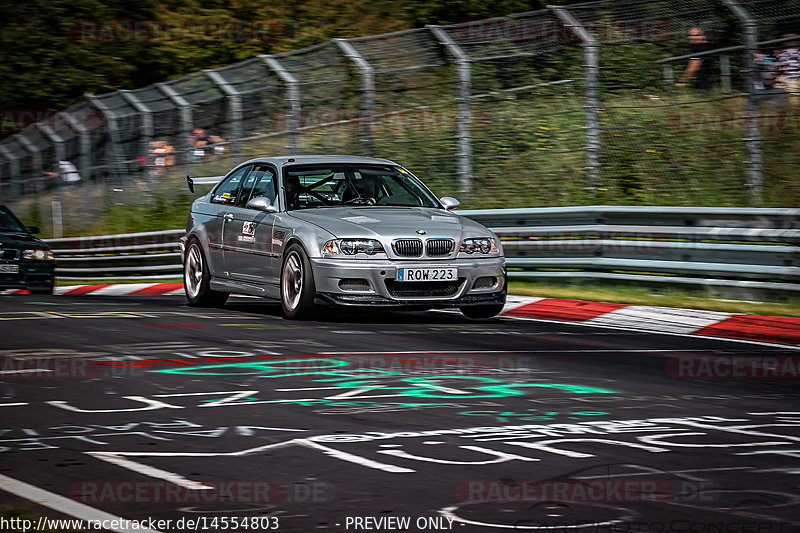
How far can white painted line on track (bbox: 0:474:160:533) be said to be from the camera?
Answer: 454 cm

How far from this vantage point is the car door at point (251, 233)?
40.8ft

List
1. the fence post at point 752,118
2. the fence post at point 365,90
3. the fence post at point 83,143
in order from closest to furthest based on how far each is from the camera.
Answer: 1. the fence post at point 752,118
2. the fence post at point 365,90
3. the fence post at point 83,143

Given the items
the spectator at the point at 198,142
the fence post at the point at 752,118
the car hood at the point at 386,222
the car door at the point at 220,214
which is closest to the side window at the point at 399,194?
the car hood at the point at 386,222

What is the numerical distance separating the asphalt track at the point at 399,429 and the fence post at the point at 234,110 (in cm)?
1036

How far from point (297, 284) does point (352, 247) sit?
712mm

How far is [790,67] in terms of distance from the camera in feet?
48.5

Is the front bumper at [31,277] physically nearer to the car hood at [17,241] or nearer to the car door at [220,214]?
the car hood at [17,241]

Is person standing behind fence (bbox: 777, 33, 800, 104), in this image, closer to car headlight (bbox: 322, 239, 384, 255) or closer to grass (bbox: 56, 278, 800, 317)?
grass (bbox: 56, 278, 800, 317)

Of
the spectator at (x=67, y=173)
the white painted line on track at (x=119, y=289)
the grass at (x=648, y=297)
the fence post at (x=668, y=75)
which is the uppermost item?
the fence post at (x=668, y=75)

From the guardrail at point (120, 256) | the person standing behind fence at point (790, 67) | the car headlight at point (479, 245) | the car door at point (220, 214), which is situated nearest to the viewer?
the car headlight at point (479, 245)

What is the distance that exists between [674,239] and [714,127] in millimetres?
3741

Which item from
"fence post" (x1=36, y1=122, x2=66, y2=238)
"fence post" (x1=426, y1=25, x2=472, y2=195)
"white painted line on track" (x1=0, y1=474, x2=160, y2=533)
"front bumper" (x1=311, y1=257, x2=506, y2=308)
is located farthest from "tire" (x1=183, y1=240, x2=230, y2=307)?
"fence post" (x1=36, y1=122, x2=66, y2=238)

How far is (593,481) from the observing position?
5.23 meters

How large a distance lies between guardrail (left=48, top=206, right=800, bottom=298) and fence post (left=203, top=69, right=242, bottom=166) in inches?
243
